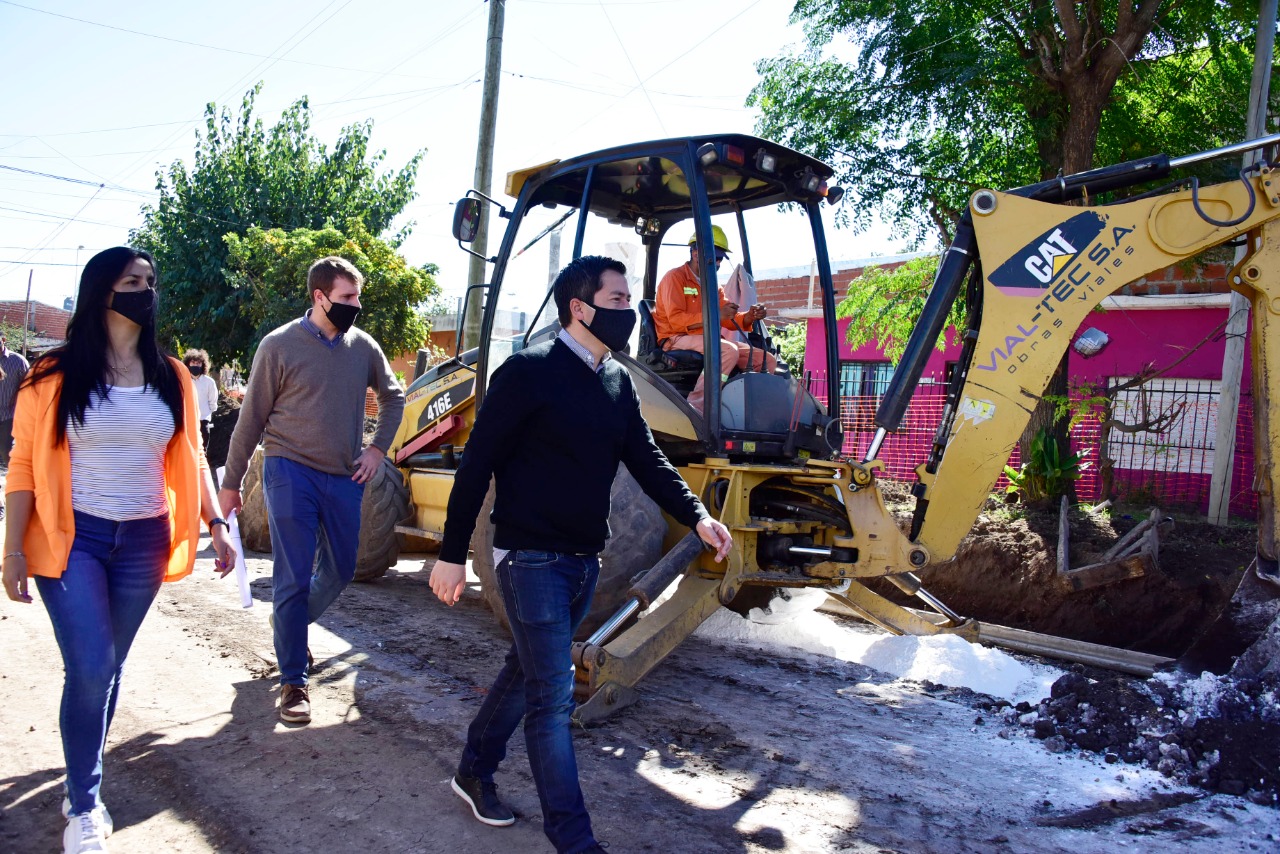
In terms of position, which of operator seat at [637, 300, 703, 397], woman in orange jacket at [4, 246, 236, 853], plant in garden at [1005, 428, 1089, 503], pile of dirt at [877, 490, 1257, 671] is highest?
operator seat at [637, 300, 703, 397]

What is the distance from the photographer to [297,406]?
445 centimetres

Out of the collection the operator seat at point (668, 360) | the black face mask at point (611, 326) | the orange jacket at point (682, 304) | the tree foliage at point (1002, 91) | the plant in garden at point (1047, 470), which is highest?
the tree foliage at point (1002, 91)

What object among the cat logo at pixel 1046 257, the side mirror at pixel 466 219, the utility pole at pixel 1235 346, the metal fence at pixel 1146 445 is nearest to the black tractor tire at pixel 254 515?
the side mirror at pixel 466 219

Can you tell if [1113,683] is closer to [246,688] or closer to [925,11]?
[246,688]

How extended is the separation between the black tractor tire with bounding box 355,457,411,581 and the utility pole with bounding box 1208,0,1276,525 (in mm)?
6996

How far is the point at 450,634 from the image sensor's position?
6.17 metres

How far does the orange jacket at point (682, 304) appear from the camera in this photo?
5645 mm

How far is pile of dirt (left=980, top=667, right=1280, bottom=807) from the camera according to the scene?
408 centimetres

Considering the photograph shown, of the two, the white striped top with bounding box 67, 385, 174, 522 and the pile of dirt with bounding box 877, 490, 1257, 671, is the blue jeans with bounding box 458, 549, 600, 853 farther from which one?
the pile of dirt with bounding box 877, 490, 1257, 671

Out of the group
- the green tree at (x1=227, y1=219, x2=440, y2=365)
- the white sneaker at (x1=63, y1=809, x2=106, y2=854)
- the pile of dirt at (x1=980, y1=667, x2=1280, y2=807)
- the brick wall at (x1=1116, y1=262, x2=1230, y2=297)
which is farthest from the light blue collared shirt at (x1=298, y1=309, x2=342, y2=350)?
the green tree at (x1=227, y1=219, x2=440, y2=365)

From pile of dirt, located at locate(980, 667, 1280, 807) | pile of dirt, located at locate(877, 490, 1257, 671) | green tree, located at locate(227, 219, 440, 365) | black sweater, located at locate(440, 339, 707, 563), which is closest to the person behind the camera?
black sweater, located at locate(440, 339, 707, 563)

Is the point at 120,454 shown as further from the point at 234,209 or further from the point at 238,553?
the point at 234,209

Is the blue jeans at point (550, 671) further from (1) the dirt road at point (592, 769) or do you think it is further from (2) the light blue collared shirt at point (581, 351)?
(2) the light blue collared shirt at point (581, 351)

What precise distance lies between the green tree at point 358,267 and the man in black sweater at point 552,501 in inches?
610
